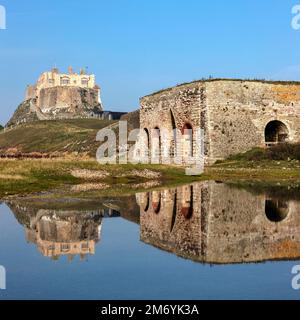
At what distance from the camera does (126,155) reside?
4962 cm

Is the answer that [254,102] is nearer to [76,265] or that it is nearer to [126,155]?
[126,155]

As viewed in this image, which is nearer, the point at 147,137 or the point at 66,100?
the point at 147,137

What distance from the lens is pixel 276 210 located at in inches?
637

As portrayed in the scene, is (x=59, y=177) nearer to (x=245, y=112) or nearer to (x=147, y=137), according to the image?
(x=245, y=112)

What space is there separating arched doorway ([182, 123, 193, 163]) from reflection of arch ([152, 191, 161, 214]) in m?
19.1

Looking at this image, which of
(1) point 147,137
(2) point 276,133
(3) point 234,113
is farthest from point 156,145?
(2) point 276,133

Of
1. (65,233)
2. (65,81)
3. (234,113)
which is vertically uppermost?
(65,81)

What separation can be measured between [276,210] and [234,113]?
23791mm

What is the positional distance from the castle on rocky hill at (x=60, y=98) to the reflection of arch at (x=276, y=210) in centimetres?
12062

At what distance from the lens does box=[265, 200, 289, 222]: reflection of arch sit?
14750 millimetres

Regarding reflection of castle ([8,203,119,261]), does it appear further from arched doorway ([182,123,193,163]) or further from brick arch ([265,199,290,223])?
arched doorway ([182,123,193,163])

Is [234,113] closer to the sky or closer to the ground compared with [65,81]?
closer to the ground

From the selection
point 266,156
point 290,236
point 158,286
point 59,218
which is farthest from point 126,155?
point 158,286

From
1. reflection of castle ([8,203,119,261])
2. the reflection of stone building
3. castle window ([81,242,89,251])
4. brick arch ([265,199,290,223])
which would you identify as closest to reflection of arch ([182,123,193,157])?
brick arch ([265,199,290,223])
